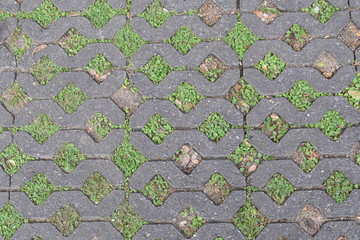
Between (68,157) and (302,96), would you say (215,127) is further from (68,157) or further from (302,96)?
(68,157)

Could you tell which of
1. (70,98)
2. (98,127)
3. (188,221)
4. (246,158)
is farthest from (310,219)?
(70,98)

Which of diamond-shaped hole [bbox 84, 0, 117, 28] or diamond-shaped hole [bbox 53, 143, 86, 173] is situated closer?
diamond-shaped hole [bbox 53, 143, 86, 173]

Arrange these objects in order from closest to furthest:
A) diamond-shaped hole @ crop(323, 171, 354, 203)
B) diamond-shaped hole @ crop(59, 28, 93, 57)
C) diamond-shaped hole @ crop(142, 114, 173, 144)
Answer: diamond-shaped hole @ crop(323, 171, 354, 203) → diamond-shaped hole @ crop(142, 114, 173, 144) → diamond-shaped hole @ crop(59, 28, 93, 57)

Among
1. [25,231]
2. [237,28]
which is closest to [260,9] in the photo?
[237,28]

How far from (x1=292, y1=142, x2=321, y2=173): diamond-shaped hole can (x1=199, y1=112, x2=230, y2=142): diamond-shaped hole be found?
1.93 feet

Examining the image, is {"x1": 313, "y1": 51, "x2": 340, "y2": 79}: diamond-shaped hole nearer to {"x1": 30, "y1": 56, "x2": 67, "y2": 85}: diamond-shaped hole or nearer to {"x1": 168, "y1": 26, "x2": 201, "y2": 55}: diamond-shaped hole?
{"x1": 168, "y1": 26, "x2": 201, "y2": 55}: diamond-shaped hole

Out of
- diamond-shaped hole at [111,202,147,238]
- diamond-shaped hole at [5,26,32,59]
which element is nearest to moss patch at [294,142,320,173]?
diamond-shaped hole at [111,202,147,238]

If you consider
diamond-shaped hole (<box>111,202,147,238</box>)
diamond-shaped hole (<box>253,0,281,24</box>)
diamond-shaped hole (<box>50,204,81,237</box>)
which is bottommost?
diamond-shaped hole (<box>50,204,81,237</box>)

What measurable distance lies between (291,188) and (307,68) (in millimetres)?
963

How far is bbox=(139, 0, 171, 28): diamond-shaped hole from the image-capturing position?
3096 millimetres

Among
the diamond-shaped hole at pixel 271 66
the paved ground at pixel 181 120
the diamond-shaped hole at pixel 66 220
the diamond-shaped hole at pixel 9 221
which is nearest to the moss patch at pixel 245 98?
the paved ground at pixel 181 120

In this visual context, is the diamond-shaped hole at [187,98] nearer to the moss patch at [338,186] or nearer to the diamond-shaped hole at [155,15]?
the diamond-shaped hole at [155,15]

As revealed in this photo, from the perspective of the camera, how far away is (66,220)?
2973mm

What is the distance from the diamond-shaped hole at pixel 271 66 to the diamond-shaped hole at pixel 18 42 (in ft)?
6.33
